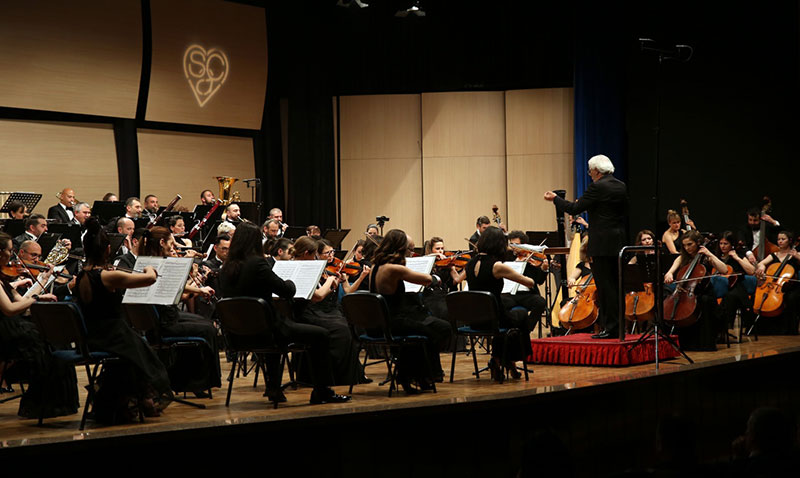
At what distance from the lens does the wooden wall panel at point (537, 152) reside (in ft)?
45.4

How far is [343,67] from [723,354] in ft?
27.8

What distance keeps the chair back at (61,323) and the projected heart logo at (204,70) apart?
27.3 feet

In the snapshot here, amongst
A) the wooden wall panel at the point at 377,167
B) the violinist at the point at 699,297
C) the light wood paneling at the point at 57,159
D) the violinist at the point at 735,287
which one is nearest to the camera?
the violinist at the point at 699,297

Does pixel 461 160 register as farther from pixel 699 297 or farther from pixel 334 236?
pixel 699 297

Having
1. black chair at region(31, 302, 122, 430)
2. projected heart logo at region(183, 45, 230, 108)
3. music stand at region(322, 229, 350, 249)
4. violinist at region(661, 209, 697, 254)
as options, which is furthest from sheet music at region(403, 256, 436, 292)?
projected heart logo at region(183, 45, 230, 108)

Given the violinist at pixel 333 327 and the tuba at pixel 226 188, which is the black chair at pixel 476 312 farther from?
the tuba at pixel 226 188

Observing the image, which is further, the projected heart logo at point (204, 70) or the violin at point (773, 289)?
the projected heart logo at point (204, 70)

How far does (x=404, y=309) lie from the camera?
6.11 metres

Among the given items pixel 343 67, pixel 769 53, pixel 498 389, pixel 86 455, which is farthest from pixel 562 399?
pixel 343 67

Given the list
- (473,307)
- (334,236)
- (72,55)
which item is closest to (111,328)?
(473,307)

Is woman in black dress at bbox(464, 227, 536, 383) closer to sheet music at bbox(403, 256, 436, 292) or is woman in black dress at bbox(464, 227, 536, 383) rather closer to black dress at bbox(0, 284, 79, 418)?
sheet music at bbox(403, 256, 436, 292)

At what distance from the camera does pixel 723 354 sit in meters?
7.42

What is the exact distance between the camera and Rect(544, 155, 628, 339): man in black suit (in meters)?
6.76

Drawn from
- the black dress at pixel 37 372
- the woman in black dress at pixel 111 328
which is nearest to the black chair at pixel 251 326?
the woman in black dress at pixel 111 328
